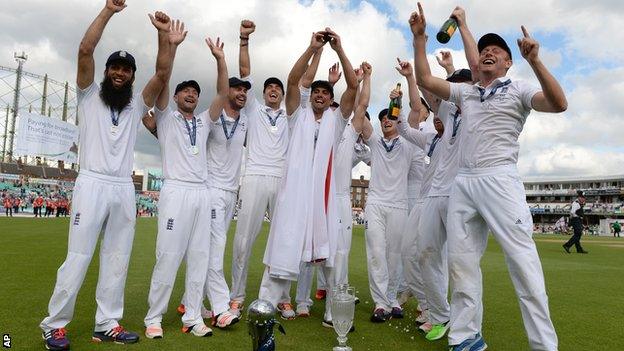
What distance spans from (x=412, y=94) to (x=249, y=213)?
2721 millimetres

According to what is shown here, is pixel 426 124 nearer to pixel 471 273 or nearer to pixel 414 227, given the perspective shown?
pixel 414 227

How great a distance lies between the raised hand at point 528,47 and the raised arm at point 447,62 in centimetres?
241

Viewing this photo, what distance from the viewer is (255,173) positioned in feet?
19.7

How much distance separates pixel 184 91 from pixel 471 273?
148 inches

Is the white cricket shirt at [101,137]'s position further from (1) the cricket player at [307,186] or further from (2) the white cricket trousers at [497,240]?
(2) the white cricket trousers at [497,240]

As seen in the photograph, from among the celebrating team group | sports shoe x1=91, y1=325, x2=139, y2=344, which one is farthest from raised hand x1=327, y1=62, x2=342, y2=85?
sports shoe x1=91, y1=325, x2=139, y2=344

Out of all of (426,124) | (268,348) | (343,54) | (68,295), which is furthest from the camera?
(426,124)

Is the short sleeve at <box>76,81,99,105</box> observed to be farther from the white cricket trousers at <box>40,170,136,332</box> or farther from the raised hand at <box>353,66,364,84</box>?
the raised hand at <box>353,66,364,84</box>

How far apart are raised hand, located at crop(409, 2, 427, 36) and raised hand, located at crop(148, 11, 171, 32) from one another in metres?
2.55

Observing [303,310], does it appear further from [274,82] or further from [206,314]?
[274,82]

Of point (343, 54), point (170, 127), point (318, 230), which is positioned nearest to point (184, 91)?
point (170, 127)

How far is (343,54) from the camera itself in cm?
509

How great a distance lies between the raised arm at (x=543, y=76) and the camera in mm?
3705

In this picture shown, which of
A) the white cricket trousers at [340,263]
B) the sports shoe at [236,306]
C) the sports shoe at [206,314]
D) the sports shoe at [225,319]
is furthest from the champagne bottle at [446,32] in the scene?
the sports shoe at [206,314]
